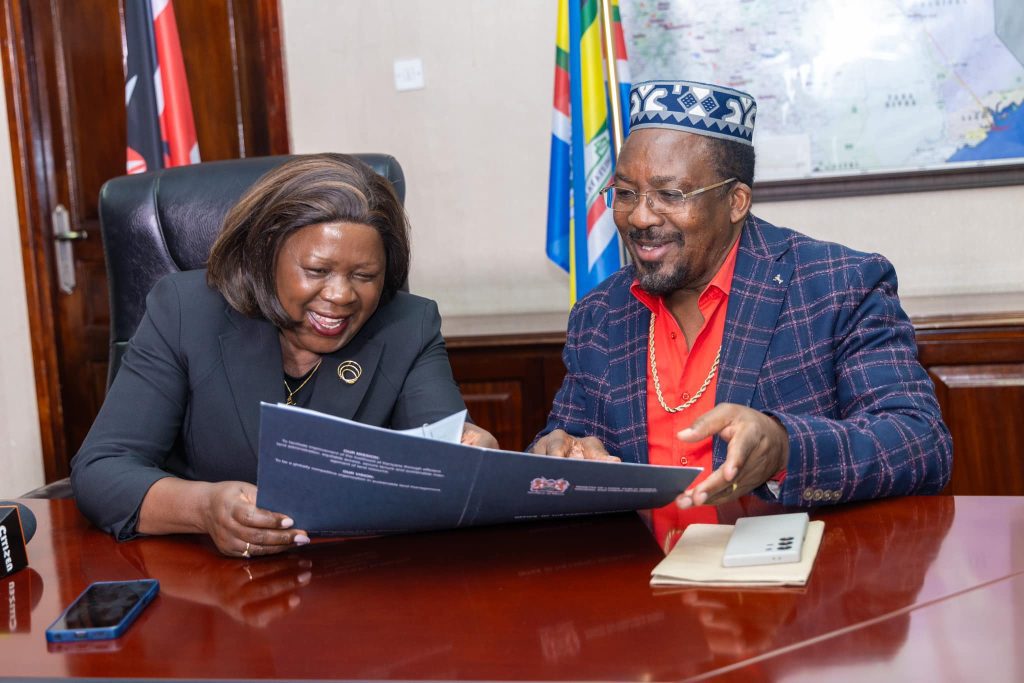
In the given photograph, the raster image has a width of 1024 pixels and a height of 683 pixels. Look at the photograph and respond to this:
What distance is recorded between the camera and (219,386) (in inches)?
68.6

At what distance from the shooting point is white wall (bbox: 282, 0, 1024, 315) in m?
3.77

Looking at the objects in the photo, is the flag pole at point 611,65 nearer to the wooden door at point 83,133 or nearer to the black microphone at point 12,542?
the wooden door at point 83,133

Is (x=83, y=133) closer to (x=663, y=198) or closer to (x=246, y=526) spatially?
(x=663, y=198)

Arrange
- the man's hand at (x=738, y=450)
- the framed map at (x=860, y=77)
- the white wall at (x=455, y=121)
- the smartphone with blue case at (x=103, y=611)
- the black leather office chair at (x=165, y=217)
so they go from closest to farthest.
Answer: the smartphone with blue case at (x=103, y=611), the man's hand at (x=738, y=450), the black leather office chair at (x=165, y=217), the framed map at (x=860, y=77), the white wall at (x=455, y=121)

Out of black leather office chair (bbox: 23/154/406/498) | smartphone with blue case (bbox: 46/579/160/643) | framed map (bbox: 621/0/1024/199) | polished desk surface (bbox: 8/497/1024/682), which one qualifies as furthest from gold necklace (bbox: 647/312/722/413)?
framed map (bbox: 621/0/1024/199)

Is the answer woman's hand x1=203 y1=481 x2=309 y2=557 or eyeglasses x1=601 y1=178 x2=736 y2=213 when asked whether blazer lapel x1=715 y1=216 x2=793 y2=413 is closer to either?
eyeglasses x1=601 y1=178 x2=736 y2=213

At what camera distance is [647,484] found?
3.95ft

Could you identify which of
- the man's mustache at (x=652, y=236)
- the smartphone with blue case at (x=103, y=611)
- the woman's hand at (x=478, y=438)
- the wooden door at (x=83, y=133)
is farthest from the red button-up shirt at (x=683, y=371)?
the wooden door at (x=83, y=133)

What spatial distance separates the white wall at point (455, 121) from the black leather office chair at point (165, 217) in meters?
1.78

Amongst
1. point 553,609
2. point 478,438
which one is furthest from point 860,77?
point 553,609

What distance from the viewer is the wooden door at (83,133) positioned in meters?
3.99

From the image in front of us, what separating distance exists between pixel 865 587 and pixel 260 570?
686 mm

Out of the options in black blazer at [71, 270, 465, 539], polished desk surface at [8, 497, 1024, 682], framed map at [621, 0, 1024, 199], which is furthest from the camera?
framed map at [621, 0, 1024, 199]

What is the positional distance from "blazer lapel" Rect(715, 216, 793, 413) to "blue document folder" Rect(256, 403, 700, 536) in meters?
A: 0.48
